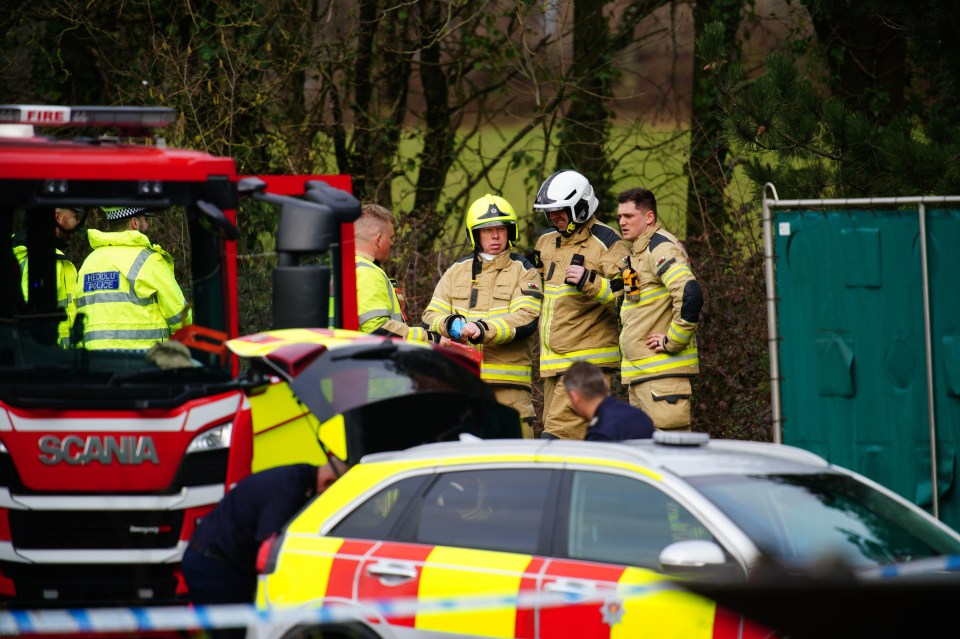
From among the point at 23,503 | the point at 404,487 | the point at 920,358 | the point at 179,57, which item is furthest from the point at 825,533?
the point at 179,57

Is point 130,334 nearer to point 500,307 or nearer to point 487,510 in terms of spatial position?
point 500,307

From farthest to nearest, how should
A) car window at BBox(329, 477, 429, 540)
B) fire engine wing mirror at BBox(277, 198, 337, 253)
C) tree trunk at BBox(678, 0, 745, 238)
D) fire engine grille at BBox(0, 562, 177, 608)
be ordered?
1. tree trunk at BBox(678, 0, 745, 238)
2. fire engine wing mirror at BBox(277, 198, 337, 253)
3. fire engine grille at BBox(0, 562, 177, 608)
4. car window at BBox(329, 477, 429, 540)

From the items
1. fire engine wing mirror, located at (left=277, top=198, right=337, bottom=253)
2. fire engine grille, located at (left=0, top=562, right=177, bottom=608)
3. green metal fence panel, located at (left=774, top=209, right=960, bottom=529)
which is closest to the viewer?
fire engine grille, located at (left=0, top=562, right=177, bottom=608)

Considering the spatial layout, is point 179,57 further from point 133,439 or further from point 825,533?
point 825,533

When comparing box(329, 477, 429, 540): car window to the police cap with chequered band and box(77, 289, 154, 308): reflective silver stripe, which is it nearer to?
the police cap with chequered band

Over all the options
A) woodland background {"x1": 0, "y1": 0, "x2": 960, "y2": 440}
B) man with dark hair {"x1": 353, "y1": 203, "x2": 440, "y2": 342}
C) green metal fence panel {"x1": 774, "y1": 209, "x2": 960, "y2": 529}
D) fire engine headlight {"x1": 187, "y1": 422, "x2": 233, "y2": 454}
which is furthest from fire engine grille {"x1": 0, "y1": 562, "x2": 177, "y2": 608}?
woodland background {"x1": 0, "y1": 0, "x2": 960, "y2": 440}

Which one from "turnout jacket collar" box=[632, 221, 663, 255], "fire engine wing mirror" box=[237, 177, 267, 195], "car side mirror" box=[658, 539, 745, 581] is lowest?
"car side mirror" box=[658, 539, 745, 581]

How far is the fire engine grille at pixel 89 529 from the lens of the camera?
6844 mm

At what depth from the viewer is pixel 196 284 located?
7500mm

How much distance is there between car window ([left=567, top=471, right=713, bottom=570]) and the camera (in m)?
5.23

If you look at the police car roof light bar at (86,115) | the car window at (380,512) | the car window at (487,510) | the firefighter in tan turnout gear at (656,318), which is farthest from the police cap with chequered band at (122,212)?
the firefighter in tan turnout gear at (656,318)

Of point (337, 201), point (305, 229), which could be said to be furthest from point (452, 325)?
point (305, 229)

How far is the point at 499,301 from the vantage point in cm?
925

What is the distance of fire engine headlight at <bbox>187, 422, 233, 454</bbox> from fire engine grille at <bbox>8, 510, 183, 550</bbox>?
330mm
